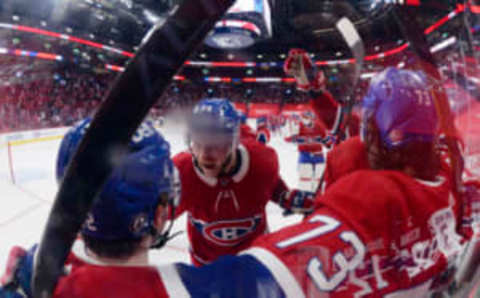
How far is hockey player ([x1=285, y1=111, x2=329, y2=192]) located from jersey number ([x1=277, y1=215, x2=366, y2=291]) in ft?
0.43

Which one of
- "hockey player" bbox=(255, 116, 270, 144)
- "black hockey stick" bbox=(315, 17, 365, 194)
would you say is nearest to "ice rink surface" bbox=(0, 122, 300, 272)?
"hockey player" bbox=(255, 116, 270, 144)

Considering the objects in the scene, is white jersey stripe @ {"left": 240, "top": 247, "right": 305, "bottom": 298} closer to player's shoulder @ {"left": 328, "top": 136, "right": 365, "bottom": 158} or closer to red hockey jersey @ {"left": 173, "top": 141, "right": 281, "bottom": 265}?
player's shoulder @ {"left": 328, "top": 136, "right": 365, "bottom": 158}

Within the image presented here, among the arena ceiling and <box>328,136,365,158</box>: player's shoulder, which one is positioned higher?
the arena ceiling

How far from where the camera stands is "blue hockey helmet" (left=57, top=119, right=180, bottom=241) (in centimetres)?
28

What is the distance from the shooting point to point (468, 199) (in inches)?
14.5

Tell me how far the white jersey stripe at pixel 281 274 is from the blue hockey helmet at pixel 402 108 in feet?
0.54

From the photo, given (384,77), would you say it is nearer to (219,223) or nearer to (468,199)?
(468,199)

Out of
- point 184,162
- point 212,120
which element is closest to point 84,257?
point 212,120

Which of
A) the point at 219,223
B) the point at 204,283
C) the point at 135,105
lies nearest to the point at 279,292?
the point at 204,283

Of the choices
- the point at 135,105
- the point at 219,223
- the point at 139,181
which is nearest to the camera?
the point at 135,105

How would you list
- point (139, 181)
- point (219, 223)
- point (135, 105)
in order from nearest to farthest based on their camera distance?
1. point (135, 105)
2. point (139, 181)
3. point (219, 223)

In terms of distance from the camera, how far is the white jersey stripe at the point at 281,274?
247 mm

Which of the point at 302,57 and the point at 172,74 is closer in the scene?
the point at 172,74

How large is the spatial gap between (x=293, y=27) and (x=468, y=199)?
30 cm
